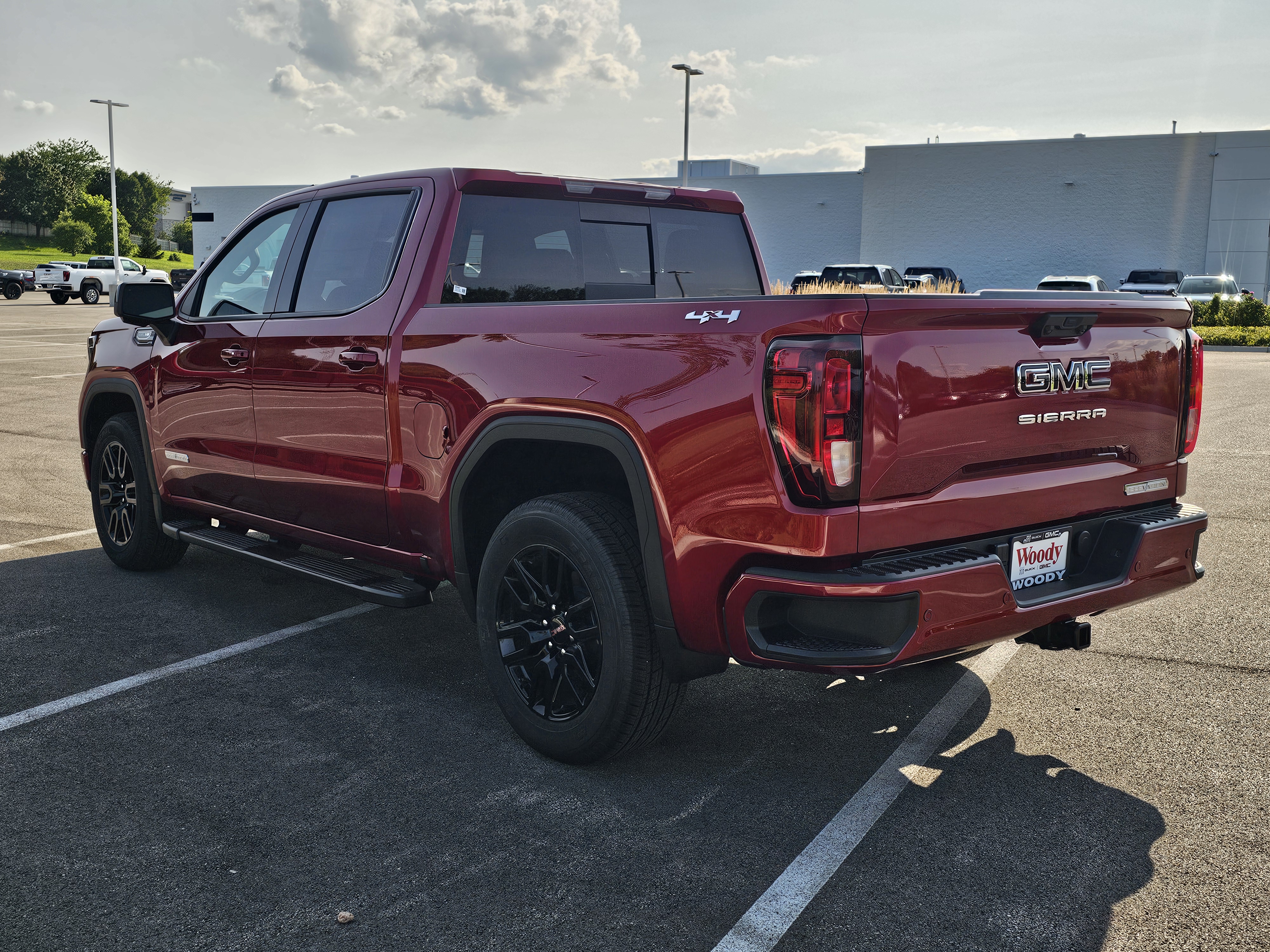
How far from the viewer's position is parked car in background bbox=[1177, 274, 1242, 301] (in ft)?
100

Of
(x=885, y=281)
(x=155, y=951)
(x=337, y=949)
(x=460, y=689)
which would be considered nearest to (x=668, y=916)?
(x=337, y=949)

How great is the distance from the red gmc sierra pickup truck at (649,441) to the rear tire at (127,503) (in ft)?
2.47

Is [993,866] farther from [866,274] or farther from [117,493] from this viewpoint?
[866,274]

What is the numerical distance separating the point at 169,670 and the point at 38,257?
104 m

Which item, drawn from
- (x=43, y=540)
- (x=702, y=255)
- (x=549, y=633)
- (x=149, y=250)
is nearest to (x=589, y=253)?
(x=702, y=255)

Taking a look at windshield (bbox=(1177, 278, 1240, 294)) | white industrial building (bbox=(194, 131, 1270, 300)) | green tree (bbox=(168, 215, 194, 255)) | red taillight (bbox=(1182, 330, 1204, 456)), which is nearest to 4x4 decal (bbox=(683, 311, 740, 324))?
red taillight (bbox=(1182, 330, 1204, 456))

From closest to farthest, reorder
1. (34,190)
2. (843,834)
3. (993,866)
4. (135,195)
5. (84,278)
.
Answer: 1. (993,866)
2. (843,834)
3. (84,278)
4. (34,190)
5. (135,195)

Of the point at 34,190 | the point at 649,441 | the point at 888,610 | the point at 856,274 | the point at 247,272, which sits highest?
the point at 34,190

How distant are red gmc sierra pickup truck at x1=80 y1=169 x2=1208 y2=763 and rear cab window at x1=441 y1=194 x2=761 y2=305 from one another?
1 cm

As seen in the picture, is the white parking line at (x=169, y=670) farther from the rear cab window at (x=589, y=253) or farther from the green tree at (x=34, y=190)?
the green tree at (x=34, y=190)

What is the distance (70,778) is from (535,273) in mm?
2495

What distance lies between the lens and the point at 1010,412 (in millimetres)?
3229

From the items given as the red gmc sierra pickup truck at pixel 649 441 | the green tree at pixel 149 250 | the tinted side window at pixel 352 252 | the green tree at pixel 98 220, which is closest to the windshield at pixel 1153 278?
the red gmc sierra pickup truck at pixel 649 441

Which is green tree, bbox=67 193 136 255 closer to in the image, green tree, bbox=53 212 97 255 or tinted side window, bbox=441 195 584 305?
green tree, bbox=53 212 97 255
